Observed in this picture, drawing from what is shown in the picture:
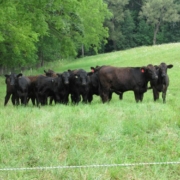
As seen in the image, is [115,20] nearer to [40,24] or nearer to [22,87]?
[40,24]

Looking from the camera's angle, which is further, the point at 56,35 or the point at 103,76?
the point at 56,35

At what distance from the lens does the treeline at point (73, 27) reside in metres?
20.6

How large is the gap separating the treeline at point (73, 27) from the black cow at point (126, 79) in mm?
5963

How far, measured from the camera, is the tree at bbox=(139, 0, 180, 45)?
7750 centimetres

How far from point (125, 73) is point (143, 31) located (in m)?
73.9

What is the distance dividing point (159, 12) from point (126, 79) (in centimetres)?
6955

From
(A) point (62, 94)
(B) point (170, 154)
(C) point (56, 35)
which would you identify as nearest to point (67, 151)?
(B) point (170, 154)

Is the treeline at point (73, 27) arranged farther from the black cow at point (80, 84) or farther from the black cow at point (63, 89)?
the black cow at point (80, 84)

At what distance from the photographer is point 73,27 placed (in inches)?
1312

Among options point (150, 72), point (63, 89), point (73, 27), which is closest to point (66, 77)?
point (63, 89)

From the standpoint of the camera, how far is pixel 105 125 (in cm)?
760

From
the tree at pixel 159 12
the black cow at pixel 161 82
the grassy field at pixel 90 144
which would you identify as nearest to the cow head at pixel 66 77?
the black cow at pixel 161 82

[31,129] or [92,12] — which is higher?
[92,12]

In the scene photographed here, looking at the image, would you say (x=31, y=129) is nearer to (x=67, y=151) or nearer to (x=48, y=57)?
(x=67, y=151)
